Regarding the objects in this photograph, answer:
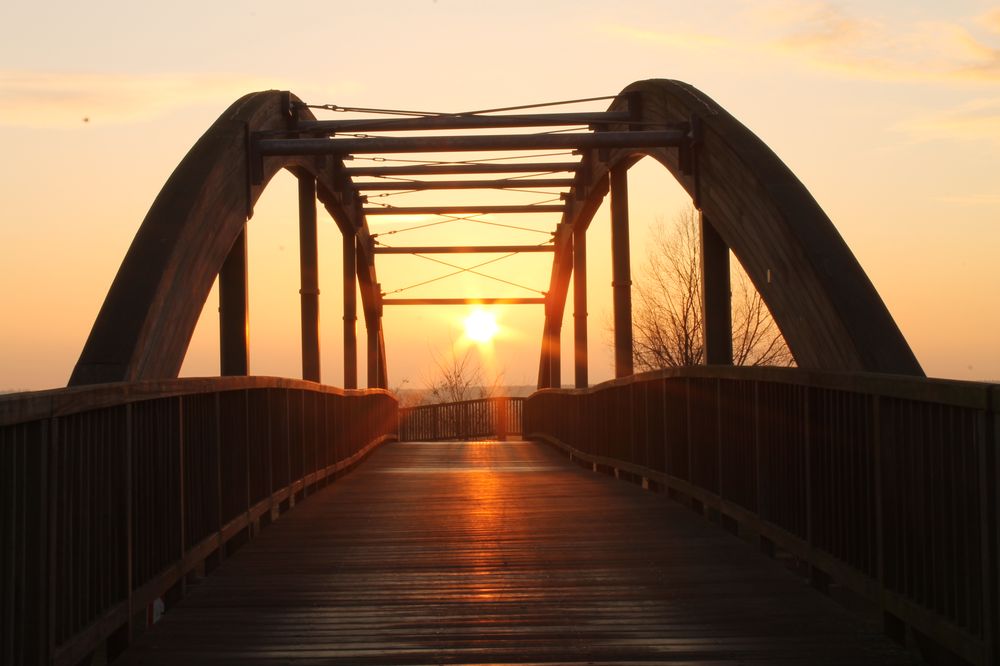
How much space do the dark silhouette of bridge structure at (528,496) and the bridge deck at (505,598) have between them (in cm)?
3

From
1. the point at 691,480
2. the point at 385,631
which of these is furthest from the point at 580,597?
the point at 691,480

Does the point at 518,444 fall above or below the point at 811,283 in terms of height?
below

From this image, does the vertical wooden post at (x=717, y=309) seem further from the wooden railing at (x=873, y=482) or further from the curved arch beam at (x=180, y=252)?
the curved arch beam at (x=180, y=252)

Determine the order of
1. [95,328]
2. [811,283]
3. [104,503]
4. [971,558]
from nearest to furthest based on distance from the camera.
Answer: [971,558] → [104,503] → [95,328] → [811,283]

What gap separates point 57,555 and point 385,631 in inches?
59.7

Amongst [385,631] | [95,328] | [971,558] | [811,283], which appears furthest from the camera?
[811,283]

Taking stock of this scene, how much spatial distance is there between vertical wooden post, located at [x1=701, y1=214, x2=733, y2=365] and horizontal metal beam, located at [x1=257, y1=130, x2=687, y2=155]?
3.50 feet

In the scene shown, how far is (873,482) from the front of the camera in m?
5.20

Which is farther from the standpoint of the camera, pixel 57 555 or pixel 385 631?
pixel 385 631

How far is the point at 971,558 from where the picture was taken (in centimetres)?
416

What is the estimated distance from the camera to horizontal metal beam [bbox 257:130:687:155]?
14.4 metres

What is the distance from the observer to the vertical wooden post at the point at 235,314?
43.9 ft

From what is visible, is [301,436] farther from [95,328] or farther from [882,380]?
[882,380]

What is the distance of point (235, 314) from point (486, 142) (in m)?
3.61
